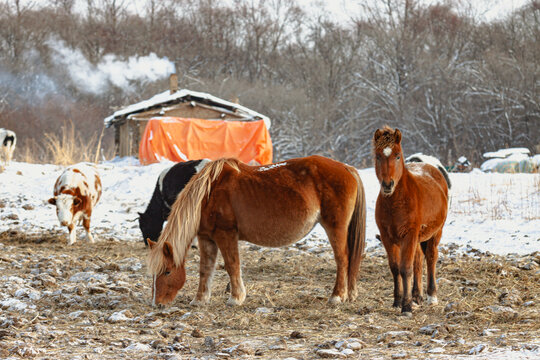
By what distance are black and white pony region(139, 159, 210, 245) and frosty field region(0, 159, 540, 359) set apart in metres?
0.35

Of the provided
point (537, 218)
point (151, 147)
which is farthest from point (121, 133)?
point (537, 218)

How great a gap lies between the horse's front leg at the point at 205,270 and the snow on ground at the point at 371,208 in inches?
153

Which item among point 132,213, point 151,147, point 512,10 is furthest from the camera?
point 512,10

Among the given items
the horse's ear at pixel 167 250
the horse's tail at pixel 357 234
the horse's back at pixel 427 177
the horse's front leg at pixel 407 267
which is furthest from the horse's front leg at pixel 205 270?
the horse's back at pixel 427 177

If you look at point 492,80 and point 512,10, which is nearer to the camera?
point 492,80

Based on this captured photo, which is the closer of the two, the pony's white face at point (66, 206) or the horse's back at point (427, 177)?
the horse's back at point (427, 177)

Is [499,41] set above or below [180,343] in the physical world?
above

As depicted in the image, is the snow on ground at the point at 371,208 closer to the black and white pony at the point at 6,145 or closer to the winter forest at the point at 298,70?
the black and white pony at the point at 6,145

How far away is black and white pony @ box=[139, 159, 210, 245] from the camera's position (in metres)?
9.67

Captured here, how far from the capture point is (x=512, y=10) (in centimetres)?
3669

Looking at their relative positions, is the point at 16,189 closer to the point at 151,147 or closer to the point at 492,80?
the point at 151,147

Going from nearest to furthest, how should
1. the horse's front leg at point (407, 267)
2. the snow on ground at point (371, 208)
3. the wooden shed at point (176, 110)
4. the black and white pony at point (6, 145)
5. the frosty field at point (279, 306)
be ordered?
the frosty field at point (279, 306), the horse's front leg at point (407, 267), the snow on ground at point (371, 208), the black and white pony at point (6, 145), the wooden shed at point (176, 110)

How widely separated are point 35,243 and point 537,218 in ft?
28.3

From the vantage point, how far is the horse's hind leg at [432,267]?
5566mm
